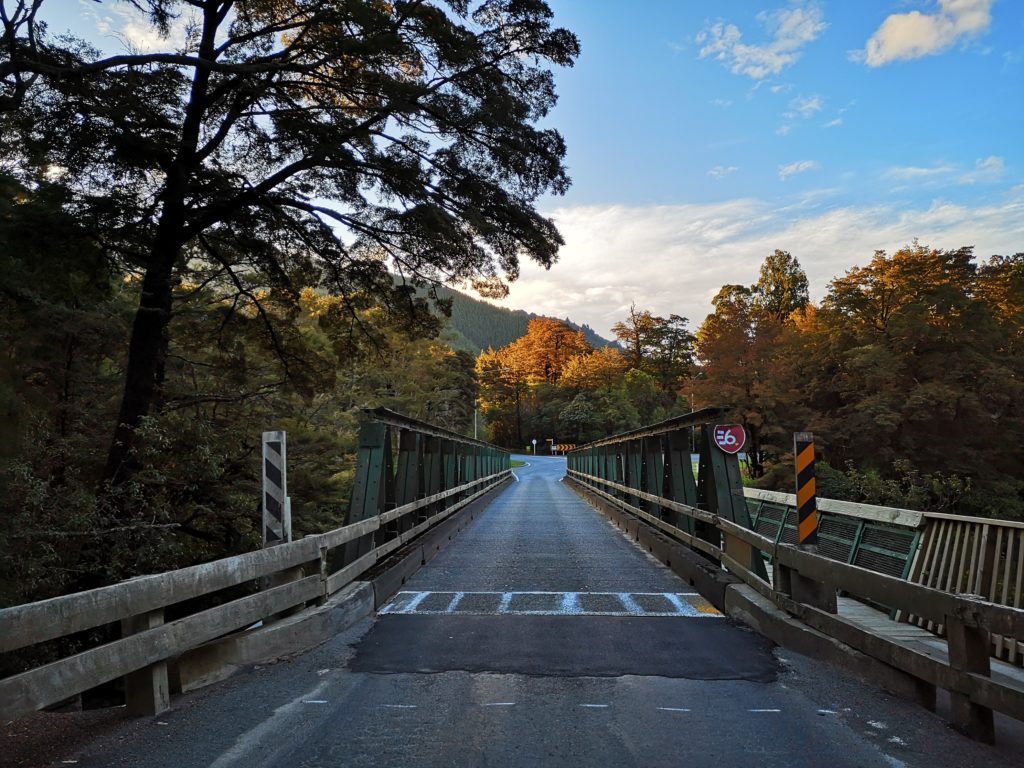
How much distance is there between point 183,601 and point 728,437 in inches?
223

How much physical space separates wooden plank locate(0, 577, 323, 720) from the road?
1.10 ft

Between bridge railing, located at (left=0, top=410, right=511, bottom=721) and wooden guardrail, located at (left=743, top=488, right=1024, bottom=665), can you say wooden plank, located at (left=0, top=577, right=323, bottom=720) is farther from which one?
wooden guardrail, located at (left=743, top=488, right=1024, bottom=665)

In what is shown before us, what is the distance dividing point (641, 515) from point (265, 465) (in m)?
8.86

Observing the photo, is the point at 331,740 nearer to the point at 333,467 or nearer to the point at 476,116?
the point at 476,116

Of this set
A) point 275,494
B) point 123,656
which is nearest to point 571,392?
point 275,494

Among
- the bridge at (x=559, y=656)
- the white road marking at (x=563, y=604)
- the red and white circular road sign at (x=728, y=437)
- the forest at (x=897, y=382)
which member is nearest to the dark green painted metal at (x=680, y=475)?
the bridge at (x=559, y=656)

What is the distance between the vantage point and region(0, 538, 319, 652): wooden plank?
3.09m

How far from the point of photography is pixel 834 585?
16.5 feet

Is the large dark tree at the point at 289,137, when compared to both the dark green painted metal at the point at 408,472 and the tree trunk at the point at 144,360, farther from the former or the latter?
the dark green painted metal at the point at 408,472

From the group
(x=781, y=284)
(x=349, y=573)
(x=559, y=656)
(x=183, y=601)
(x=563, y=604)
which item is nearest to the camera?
(x=559, y=656)

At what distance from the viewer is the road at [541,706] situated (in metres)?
3.38

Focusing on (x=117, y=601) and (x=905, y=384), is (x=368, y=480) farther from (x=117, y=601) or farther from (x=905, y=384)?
(x=905, y=384)

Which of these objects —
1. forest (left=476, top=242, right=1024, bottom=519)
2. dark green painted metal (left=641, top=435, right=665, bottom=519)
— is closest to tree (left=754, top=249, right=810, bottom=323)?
forest (left=476, top=242, right=1024, bottom=519)

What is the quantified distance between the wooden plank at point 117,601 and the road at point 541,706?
0.63 metres
